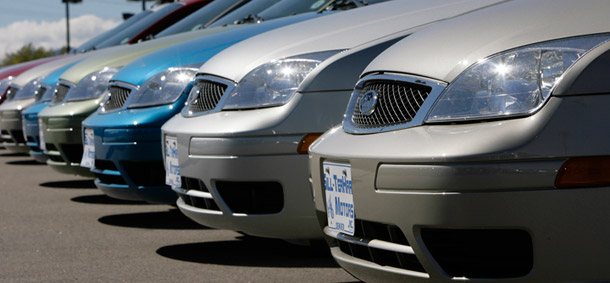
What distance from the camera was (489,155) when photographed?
2.77 meters

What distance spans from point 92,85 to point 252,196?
2.92 metres

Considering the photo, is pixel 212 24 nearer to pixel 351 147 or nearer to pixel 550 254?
pixel 351 147

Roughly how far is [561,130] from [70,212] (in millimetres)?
4826

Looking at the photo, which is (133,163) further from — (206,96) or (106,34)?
(106,34)

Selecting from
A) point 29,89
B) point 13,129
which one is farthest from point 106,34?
point 13,129

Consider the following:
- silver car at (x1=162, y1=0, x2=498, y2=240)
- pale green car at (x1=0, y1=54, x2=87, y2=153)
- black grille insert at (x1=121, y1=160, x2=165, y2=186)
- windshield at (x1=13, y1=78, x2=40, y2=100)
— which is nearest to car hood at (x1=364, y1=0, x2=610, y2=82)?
silver car at (x1=162, y1=0, x2=498, y2=240)

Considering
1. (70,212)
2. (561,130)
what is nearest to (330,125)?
(561,130)

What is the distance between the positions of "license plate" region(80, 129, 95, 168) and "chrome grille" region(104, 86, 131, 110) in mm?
193

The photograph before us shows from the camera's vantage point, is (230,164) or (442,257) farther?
(230,164)

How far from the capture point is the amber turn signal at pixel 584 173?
2.69 m

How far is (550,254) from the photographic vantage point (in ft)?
9.10

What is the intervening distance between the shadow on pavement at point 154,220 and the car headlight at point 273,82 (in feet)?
6.02

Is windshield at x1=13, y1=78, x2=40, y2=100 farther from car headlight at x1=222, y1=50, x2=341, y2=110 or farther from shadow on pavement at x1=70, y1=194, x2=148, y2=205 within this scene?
car headlight at x1=222, y1=50, x2=341, y2=110

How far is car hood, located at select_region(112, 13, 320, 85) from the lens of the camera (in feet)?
18.7
